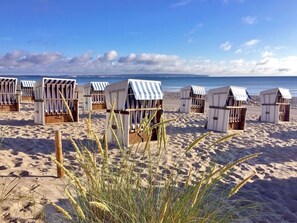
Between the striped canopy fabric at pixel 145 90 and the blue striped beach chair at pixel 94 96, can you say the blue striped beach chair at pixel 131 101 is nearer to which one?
the striped canopy fabric at pixel 145 90

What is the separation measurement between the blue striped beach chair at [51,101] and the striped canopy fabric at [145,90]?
350 centimetres

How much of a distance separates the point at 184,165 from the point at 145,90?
2349mm

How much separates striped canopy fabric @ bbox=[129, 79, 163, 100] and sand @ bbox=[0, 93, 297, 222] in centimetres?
107

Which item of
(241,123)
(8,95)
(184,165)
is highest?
(8,95)

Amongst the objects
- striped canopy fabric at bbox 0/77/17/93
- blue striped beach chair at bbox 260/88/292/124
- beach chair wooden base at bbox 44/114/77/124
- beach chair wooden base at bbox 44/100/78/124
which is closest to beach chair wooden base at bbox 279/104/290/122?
blue striped beach chair at bbox 260/88/292/124

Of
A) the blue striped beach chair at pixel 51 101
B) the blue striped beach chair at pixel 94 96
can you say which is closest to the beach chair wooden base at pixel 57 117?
the blue striped beach chair at pixel 51 101

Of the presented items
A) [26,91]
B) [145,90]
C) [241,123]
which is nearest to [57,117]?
[145,90]

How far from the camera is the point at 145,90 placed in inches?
267

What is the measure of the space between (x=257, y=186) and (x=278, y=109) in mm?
8535

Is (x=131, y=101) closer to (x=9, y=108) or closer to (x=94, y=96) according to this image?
(x=94, y=96)

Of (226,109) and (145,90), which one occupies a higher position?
(145,90)

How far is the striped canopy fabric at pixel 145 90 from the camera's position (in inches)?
258

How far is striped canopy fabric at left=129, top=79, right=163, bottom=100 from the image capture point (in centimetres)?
656

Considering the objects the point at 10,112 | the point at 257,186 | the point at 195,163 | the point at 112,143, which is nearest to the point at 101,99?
the point at 10,112
